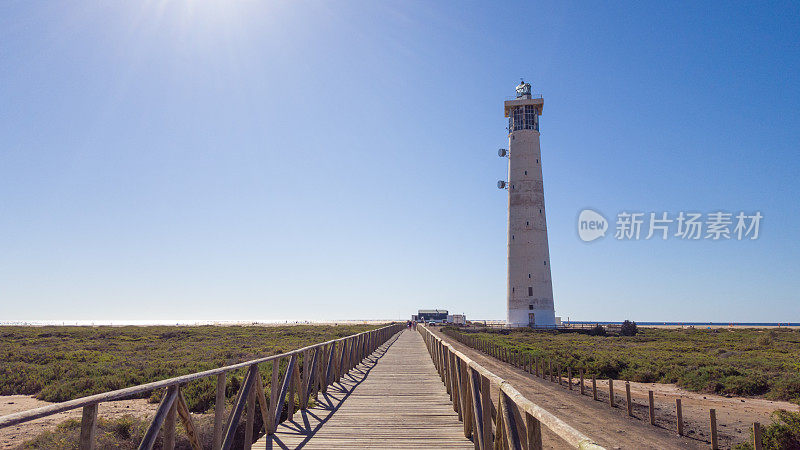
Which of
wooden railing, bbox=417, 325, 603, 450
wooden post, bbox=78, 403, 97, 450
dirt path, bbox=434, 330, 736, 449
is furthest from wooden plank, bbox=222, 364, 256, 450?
dirt path, bbox=434, 330, 736, 449

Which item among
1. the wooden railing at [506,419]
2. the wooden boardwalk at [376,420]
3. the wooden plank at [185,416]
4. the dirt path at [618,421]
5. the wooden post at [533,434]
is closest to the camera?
the wooden railing at [506,419]

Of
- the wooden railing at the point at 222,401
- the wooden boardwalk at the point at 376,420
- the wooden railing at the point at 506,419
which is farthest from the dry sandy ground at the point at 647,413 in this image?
the wooden railing at the point at 222,401

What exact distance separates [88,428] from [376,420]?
559 cm

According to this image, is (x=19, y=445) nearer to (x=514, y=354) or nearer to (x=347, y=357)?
(x=347, y=357)

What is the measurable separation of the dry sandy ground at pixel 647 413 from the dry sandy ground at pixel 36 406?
1149 cm

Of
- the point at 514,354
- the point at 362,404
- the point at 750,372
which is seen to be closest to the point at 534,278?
the point at 514,354

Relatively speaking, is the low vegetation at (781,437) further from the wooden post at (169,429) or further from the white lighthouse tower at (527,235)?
the white lighthouse tower at (527,235)

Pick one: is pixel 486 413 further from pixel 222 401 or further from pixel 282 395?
pixel 282 395

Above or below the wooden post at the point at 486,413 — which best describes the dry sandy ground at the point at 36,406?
below

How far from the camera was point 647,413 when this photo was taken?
50.8 ft

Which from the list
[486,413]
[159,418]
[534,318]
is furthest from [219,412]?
[534,318]

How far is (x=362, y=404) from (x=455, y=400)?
2.14 metres

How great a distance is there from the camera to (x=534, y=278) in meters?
50.0

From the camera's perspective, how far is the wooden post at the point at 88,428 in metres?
3.53
